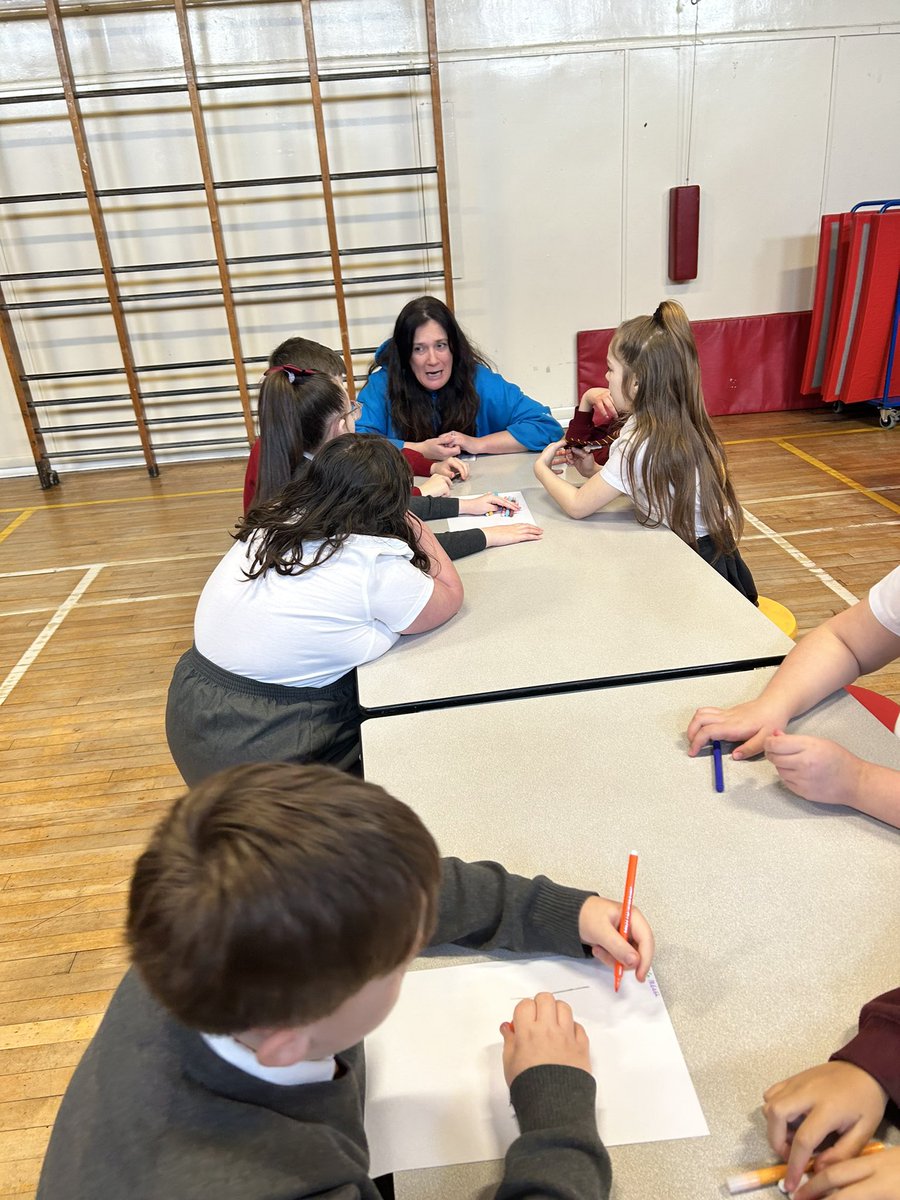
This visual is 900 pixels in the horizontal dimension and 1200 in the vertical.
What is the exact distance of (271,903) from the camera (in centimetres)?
56

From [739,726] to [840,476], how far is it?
12.6 feet

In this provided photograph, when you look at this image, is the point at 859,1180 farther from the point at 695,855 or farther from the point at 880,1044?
the point at 695,855

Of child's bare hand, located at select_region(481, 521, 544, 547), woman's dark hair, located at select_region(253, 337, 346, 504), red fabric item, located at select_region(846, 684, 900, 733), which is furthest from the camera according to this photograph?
child's bare hand, located at select_region(481, 521, 544, 547)

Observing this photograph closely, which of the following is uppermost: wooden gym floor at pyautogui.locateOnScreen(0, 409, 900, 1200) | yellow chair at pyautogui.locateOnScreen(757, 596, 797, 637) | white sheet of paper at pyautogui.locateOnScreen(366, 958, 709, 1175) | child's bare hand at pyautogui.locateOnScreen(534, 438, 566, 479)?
child's bare hand at pyautogui.locateOnScreen(534, 438, 566, 479)

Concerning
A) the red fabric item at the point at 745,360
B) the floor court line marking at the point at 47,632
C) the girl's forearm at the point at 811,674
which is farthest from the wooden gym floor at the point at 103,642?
the girl's forearm at the point at 811,674

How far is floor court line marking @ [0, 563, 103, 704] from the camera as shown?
10.2 feet

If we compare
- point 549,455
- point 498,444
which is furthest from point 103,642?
point 549,455

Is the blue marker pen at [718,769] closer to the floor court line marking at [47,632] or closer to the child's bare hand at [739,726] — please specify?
the child's bare hand at [739,726]

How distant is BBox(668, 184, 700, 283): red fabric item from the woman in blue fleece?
9.76ft

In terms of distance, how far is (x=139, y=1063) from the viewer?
2.10ft

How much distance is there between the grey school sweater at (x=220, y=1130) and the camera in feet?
1.94

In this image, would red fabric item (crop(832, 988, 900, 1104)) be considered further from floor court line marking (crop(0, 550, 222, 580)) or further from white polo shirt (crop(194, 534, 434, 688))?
floor court line marking (crop(0, 550, 222, 580))

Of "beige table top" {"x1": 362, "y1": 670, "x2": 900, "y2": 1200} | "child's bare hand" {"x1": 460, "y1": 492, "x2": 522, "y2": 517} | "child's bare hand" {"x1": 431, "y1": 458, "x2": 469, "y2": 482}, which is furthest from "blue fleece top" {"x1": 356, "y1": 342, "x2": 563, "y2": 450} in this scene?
"beige table top" {"x1": 362, "y1": 670, "x2": 900, "y2": 1200}

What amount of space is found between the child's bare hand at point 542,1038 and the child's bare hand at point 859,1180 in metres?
0.20
